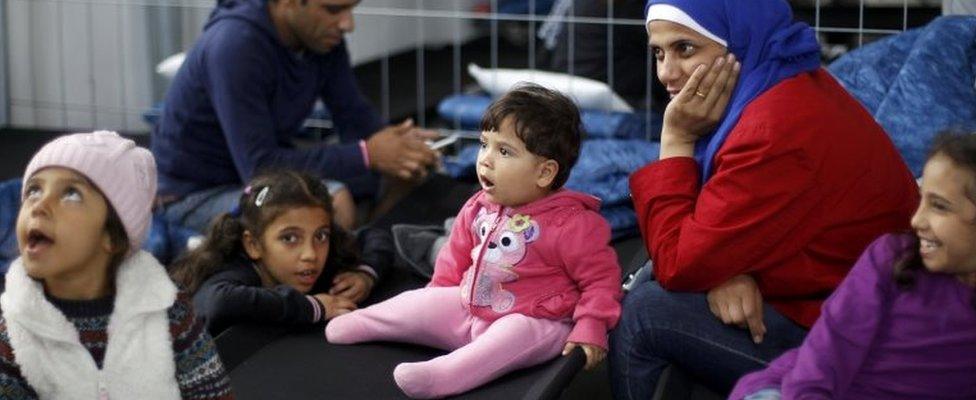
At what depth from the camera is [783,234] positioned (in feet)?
7.36

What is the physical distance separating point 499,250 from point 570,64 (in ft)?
6.07

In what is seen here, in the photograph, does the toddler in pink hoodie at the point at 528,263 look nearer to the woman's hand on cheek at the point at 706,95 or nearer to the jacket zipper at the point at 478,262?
the jacket zipper at the point at 478,262

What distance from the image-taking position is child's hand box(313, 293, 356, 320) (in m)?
2.79

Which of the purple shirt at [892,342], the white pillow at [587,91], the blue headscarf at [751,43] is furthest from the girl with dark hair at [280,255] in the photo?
the white pillow at [587,91]

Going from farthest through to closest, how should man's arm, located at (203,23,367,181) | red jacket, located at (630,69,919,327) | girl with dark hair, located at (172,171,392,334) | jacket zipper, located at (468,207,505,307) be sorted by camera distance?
man's arm, located at (203,23,367,181)
girl with dark hair, located at (172,171,392,334)
jacket zipper, located at (468,207,505,307)
red jacket, located at (630,69,919,327)

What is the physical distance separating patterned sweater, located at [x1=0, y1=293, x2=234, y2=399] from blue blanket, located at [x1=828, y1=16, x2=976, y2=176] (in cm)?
148

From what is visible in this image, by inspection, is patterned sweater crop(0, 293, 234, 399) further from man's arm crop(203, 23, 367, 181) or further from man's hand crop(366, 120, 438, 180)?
man's hand crop(366, 120, 438, 180)

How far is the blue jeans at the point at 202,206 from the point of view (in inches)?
132

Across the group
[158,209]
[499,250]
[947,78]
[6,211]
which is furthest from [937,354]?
[6,211]

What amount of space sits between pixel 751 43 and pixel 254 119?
135cm

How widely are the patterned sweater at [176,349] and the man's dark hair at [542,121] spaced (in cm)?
66

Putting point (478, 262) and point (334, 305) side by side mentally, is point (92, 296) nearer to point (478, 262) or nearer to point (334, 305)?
point (478, 262)

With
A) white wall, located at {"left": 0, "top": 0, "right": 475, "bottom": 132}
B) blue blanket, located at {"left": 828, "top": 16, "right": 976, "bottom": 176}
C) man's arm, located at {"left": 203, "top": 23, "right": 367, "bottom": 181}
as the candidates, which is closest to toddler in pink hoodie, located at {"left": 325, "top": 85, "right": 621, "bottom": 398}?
blue blanket, located at {"left": 828, "top": 16, "right": 976, "bottom": 176}

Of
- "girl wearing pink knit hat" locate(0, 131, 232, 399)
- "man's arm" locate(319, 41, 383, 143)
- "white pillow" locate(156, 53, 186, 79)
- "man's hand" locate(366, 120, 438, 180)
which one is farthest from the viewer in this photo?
"white pillow" locate(156, 53, 186, 79)
